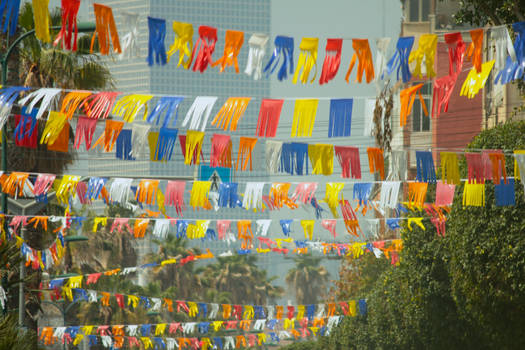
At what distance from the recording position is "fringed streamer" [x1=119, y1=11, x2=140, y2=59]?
10664mm

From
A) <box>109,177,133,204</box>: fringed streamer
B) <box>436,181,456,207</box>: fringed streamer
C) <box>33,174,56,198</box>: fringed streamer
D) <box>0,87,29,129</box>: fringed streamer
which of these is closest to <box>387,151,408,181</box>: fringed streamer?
<box>436,181,456,207</box>: fringed streamer

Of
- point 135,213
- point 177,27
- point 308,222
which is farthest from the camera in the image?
point 135,213

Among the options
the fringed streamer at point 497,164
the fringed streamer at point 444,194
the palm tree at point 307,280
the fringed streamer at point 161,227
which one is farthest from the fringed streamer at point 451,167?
the palm tree at point 307,280

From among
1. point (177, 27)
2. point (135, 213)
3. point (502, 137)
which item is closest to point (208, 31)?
point (177, 27)

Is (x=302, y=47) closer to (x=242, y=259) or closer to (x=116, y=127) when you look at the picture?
(x=116, y=127)

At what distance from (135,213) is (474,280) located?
3807cm

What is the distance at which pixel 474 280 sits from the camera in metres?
18.8

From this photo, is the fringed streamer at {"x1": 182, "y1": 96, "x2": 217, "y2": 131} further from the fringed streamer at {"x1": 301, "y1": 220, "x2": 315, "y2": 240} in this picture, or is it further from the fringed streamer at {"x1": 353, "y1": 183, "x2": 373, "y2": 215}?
the fringed streamer at {"x1": 301, "y1": 220, "x2": 315, "y2": 240}

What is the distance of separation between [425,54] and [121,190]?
9.40 meters

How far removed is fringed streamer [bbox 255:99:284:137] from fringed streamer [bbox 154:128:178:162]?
202cm

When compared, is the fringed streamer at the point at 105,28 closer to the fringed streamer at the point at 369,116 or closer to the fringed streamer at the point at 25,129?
the fringed streamer at the point at 369,116

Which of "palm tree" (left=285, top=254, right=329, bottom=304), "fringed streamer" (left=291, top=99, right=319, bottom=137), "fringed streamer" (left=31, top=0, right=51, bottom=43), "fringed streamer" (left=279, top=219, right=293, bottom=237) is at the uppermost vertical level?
"fringed streamer" (left=31, top=0, right=51, bottom=43)

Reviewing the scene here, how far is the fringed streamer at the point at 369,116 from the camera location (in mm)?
12305

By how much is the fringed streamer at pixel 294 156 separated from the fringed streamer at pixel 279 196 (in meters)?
5.57
